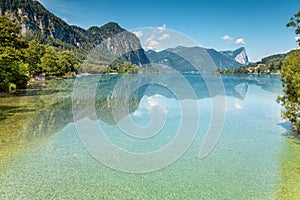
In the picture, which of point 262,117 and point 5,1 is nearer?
point 262,117

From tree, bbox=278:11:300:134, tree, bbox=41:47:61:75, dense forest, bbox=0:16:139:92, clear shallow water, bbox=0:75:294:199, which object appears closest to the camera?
clear shallow water, bbox=0:75:294:199

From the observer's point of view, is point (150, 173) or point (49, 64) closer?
point (150, 173)

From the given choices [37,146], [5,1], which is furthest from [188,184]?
[5,1]

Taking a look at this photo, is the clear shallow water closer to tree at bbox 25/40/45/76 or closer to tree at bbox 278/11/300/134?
tree at bbox 278/11/300/134

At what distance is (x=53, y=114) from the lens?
1848cm

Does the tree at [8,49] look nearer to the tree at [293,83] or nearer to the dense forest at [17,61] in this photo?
the dense forest at [17,61]

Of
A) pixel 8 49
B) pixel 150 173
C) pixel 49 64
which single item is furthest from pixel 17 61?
pixel 49 64

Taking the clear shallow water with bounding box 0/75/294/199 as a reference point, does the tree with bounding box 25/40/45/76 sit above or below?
above

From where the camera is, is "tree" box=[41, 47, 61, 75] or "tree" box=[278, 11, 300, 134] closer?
"tree" box=[278, 11, 300, 134]

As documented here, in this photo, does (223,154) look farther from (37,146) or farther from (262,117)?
(262,117)

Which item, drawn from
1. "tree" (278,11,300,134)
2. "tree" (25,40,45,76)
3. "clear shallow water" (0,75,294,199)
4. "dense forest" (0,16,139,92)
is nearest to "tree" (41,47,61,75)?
"dense forest" (0,16,139,92)

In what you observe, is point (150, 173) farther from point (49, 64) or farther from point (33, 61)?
point (49, 64)

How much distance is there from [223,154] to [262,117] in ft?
32.2

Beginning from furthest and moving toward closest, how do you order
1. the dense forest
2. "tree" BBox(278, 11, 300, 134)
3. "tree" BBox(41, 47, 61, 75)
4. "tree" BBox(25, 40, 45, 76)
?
"tree" BBox(41, 47, 61, 75) < "tree" BBox(25, 40, 45, 76) < the dense forest < "tree" BBox(278, 11, 300, 134)
